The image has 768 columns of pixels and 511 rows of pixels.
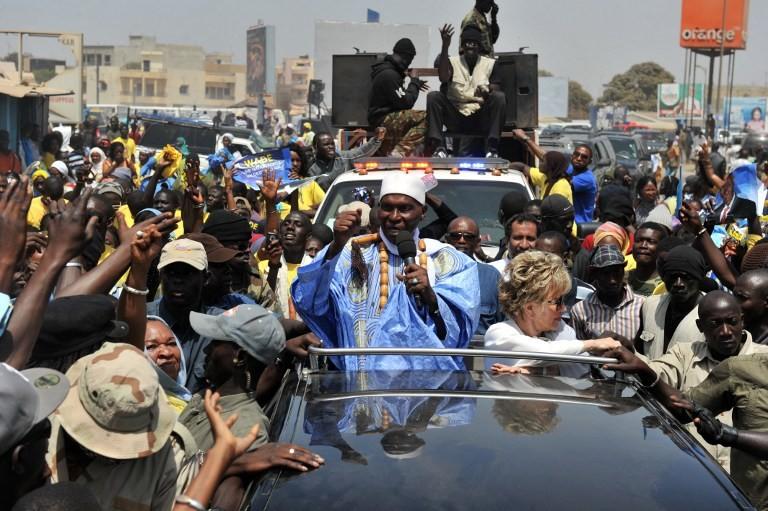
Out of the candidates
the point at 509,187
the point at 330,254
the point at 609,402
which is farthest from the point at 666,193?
the point at 609,402

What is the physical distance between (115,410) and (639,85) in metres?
119

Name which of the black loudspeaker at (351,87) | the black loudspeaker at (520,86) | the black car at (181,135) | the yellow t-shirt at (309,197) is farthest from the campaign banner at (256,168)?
the black car at (181,135)

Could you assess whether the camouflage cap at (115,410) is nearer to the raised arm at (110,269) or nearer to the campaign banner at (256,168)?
the raised arm at (110,269)

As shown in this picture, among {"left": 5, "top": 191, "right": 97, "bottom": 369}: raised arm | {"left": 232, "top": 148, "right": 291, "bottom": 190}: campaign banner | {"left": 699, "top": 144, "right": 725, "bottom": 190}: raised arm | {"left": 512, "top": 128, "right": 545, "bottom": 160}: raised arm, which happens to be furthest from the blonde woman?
{"left": 232, "top": 148, "right": 291, "bottom": 190}: campaign banner

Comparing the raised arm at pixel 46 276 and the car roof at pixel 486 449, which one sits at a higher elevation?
the raised arm at pixel 46 276

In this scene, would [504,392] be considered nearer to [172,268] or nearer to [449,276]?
[449,276]

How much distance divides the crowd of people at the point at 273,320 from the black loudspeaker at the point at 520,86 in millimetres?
2971

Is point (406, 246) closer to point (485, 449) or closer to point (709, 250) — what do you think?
point (485, 449)

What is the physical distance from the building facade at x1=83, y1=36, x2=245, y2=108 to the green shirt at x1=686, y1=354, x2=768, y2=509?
111 m

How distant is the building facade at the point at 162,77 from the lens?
12381 centimetres

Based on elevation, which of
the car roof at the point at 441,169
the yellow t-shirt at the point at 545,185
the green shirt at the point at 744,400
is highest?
the car roof at the point at 441,169

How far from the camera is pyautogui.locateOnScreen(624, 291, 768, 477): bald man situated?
17.0ft

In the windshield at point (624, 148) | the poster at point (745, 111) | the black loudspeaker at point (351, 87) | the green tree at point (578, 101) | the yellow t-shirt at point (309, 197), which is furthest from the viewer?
the green tree at point (578, 101)

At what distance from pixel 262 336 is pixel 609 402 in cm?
113
